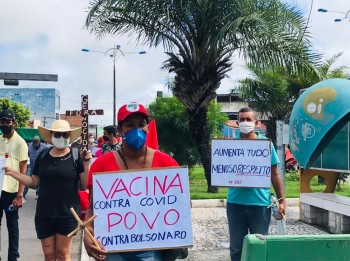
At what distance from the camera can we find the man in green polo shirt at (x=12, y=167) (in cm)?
626

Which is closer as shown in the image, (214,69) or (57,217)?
(57,217)

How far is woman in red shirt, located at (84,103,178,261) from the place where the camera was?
3379 mm

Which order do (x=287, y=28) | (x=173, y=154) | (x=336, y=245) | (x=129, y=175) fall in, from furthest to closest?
(x=173, y=154) < (x=287, y=28) < (x=129, y=175) < (x=336, y=245)

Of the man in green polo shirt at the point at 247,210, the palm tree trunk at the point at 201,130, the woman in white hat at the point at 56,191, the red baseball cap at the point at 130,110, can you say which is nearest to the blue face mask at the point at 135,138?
the red baseball cap at the point at 130,110

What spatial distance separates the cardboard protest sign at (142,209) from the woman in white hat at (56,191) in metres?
2.02

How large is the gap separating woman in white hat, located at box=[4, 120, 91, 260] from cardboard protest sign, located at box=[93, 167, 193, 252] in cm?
202

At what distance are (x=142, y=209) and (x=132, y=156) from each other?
36 cm

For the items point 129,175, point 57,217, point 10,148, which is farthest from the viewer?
point 10,148

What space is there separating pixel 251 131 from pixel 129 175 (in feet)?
8.02

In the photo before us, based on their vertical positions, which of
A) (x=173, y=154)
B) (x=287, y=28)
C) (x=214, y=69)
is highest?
(x=287, y=28)

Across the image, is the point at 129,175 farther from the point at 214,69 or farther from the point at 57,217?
the point at 214,69

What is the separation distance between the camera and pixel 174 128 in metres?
20.8

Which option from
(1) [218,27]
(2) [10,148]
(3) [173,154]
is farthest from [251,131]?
(3) [173,154]

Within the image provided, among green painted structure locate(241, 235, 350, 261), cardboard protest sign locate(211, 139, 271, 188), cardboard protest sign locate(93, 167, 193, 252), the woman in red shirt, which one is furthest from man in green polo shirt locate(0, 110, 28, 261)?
green painted structure locate(241, 235, 350, 261)
